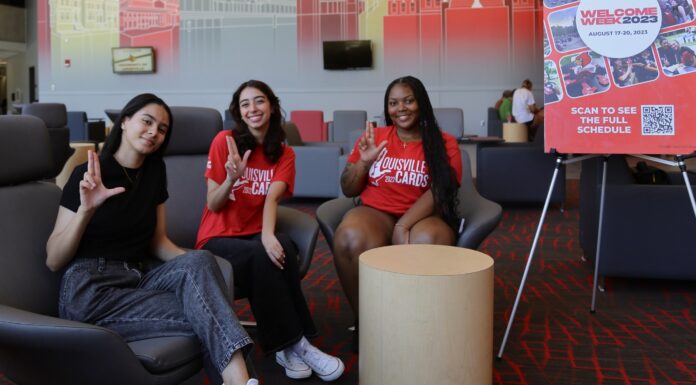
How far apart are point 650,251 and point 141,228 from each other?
2783mm

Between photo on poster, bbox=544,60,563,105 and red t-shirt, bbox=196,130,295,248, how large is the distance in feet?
3.61

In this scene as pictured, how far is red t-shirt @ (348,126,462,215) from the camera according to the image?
2871 millimetres

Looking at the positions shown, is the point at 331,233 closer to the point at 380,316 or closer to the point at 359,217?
the point at 359,217

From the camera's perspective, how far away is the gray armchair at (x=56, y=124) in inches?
261

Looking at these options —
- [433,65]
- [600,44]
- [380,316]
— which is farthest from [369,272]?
[433,65]

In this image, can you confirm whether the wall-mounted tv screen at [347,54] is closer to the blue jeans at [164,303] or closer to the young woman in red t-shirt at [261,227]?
the young woman in red t-shirt at [261,227]

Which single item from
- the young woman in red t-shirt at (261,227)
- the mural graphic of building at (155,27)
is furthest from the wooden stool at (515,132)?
the young woman in red t-shirt at (261,227)

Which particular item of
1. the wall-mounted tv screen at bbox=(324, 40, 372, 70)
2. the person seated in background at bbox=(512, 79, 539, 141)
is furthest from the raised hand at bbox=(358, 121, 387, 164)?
the wall-mounted tv screen at bbox=(324, 40, 372, 70)

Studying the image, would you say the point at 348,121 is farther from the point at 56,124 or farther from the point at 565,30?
the point at 565,30

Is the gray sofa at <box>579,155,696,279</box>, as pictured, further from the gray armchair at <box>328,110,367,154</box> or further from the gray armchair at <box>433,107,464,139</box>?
the gray armchair at <box>328,110,367,154</box>

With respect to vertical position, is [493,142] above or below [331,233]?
above

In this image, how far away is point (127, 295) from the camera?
1.86 meters

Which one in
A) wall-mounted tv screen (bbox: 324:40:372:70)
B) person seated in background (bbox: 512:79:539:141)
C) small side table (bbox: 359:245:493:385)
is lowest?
small side table (bbox: 359:245:493:385)

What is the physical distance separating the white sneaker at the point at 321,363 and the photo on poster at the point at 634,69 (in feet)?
5.03
